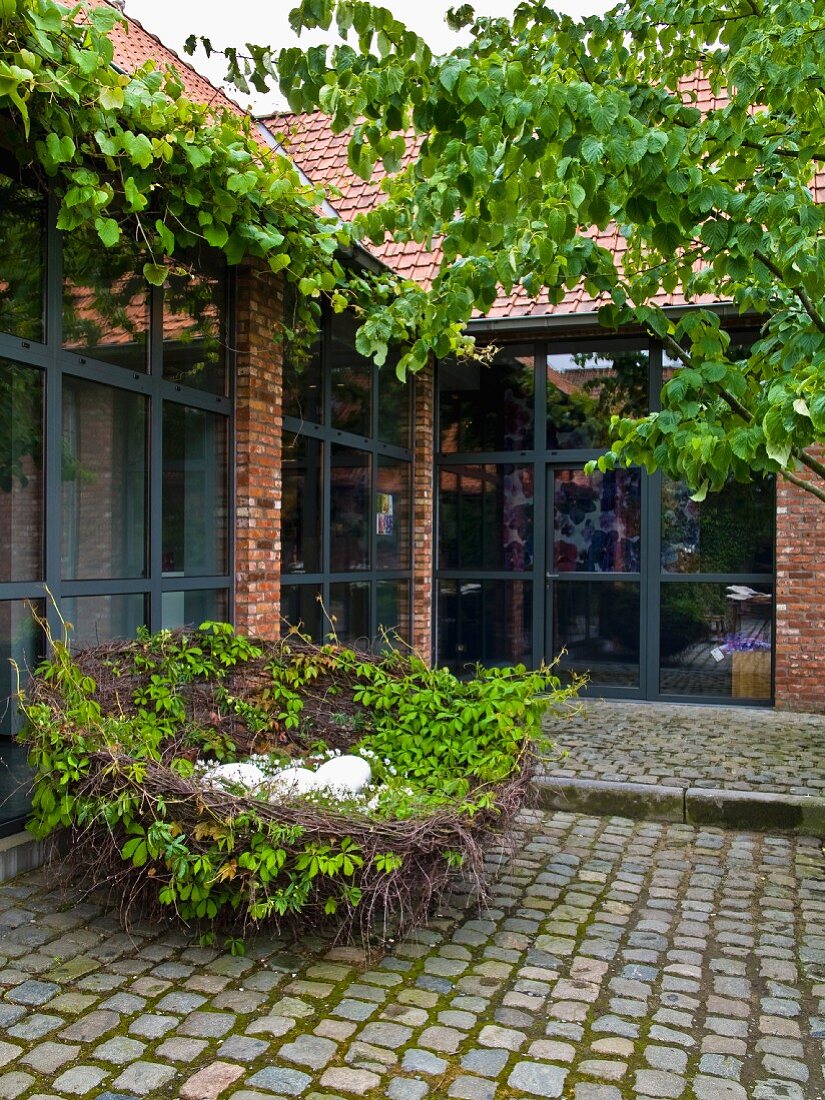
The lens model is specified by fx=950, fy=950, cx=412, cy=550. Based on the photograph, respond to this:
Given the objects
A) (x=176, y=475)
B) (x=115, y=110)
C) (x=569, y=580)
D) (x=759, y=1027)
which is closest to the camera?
(x=759, y=1027)

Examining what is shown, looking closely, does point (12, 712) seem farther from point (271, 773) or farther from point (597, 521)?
point (597, 521)

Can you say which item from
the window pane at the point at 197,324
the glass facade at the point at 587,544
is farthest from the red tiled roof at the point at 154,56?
the glass facade at the point at 587,544

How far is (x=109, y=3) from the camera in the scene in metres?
5.84

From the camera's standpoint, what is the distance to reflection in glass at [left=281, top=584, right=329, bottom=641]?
7.06m

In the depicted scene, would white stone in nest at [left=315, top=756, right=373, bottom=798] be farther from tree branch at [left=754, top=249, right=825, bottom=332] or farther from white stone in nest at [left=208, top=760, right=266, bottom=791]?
tree branch at [left=754, top=249, right=825, bottom=332]

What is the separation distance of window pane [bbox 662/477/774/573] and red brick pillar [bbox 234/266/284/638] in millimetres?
3865

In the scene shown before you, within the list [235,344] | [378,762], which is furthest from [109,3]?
[378,762]

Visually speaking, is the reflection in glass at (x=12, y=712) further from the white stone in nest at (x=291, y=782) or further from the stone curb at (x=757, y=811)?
the stone curb at (x=757, y=811)

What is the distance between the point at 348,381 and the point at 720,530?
3574 millimetres

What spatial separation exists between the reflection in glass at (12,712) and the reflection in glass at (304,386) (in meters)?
2.99

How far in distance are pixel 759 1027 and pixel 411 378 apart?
6.92 m

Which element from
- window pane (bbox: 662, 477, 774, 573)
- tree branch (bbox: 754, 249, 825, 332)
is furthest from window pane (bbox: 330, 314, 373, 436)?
tree branch (bbox: 754, 249, 825, 332)

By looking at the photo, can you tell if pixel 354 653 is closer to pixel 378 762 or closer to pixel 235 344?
pixel 378 762

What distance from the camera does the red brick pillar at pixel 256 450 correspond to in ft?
20.6
